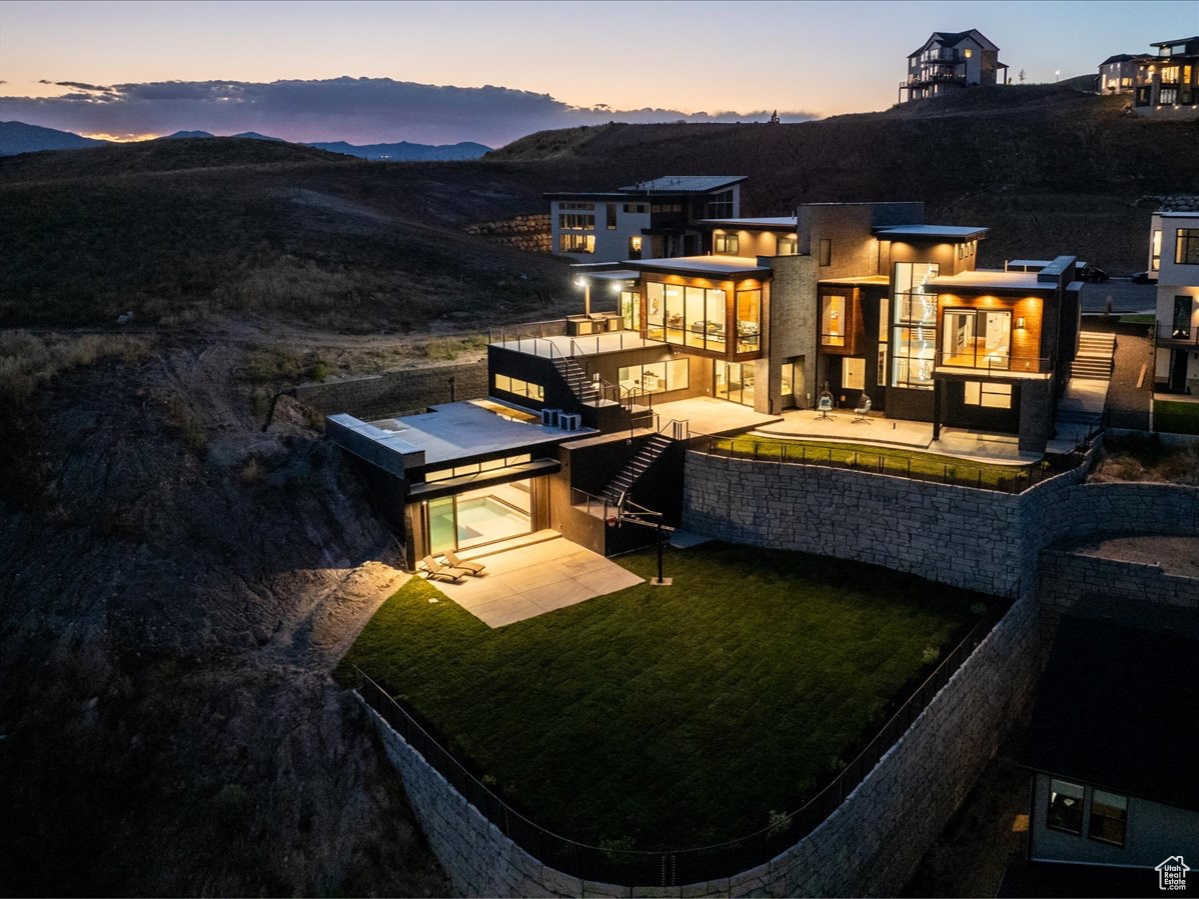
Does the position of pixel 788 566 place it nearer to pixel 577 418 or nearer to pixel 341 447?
pixel 577 418

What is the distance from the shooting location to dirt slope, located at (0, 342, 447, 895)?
71.1ft

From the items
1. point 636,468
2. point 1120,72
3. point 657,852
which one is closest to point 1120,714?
point 657,852

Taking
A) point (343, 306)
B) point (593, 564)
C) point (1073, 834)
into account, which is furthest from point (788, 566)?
point (343, 306)

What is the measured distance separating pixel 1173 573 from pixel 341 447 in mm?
25967

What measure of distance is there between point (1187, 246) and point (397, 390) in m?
31.7

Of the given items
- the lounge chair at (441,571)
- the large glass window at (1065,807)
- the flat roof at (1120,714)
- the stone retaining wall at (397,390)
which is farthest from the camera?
the stone retaining wall at (397,390)

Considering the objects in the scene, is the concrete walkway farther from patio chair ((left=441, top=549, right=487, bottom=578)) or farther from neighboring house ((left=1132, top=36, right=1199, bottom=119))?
neighboring house ((left=1132, top=36, right=1199, bottom=119))

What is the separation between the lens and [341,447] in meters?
33.9

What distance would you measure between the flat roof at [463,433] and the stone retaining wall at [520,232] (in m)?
44.8

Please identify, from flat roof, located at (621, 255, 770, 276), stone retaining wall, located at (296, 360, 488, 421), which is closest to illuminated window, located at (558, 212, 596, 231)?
flat roof, located at (621, 255, 770, 276)

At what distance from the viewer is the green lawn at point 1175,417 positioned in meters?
33.1

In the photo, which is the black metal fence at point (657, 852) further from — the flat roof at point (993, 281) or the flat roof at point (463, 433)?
the flat roof at point (993, 281)

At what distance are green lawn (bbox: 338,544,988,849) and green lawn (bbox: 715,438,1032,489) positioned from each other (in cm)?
320

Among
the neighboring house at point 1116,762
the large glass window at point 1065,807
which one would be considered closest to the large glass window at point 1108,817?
the neighboring house at point 1116,762
